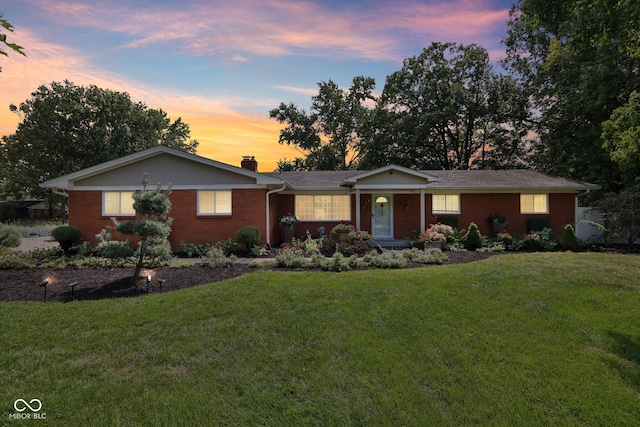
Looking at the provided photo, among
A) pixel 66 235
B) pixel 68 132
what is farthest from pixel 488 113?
pixel 68 132

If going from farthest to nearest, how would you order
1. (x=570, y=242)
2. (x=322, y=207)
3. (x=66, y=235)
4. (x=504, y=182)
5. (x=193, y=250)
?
(x=322, y=207) → (x=504, y=182) → (x=570, y=242) → (x=66, y=235) → (x=193, y=250)

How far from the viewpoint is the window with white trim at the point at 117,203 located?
13.5m

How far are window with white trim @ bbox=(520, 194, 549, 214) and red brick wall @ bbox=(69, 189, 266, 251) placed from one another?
1270 cm

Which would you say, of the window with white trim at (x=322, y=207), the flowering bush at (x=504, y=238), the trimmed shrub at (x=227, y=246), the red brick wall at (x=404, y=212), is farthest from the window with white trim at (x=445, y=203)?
the trimmed shrub at (x=227, y=246)

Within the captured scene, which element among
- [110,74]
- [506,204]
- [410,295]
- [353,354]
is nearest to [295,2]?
[110,74]

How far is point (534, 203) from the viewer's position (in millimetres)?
16078

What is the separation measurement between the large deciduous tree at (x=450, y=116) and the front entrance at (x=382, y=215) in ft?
41.0

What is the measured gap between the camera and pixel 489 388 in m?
3.95

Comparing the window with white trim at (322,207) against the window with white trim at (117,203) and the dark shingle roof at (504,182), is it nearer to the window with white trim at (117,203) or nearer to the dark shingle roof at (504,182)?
the dark shingle roof at (504,182)

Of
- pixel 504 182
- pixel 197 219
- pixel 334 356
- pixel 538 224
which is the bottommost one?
pixel 334 356

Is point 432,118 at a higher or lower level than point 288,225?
higher

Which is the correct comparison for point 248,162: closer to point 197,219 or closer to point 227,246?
point 197,219

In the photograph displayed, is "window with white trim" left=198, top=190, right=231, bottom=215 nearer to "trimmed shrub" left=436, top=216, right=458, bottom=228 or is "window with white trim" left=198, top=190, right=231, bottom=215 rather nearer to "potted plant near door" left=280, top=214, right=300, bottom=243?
"potted plant near door" left=280, top=214, right=300, bottom=243

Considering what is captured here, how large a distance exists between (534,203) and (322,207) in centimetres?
1054
